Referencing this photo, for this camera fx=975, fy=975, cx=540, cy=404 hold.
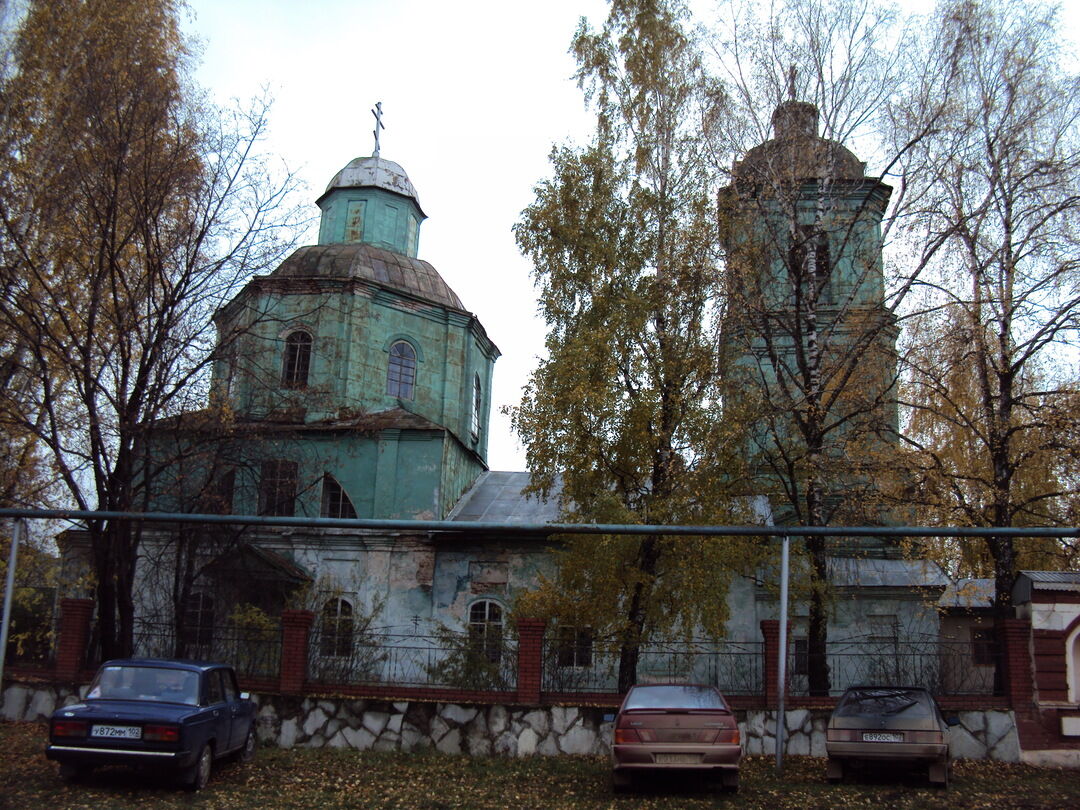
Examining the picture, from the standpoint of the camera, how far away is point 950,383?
19453mm

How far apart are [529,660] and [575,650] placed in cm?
117

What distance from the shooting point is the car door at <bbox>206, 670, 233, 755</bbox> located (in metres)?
11.4

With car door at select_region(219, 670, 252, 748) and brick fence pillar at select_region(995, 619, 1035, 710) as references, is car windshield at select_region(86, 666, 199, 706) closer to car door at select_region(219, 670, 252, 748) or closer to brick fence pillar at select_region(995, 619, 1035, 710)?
car door at select_region(219, 670, 252, 748)

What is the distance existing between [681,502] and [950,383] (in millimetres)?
6605

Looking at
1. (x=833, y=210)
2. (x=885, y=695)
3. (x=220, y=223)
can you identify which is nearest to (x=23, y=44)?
(x=220, y=223)

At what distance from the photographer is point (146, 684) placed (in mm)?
11195

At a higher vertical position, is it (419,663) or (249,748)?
(419,663)

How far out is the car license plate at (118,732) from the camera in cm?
A: 1023

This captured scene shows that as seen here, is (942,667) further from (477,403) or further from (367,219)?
(367,219)

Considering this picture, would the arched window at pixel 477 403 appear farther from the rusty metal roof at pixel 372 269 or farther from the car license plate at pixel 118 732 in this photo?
the car license plate at pixel 118 732

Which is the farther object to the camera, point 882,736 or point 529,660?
point 529,660

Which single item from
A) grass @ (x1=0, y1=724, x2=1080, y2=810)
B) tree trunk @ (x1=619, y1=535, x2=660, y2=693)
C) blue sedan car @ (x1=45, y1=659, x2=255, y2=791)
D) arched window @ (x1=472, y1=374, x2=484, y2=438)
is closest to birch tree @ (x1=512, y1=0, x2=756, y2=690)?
tree trunk @ (x1=619, y1=535, x2=660, y2=693)

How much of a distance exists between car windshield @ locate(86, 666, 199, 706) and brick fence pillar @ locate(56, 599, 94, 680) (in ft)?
15.6

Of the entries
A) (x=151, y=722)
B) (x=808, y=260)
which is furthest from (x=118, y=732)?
(x=808, y=260)
